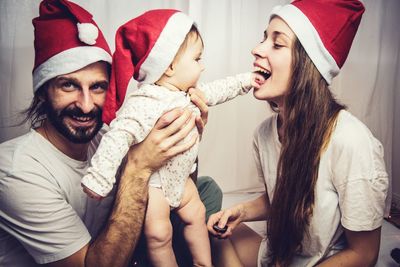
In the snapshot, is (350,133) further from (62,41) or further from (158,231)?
(62,41)

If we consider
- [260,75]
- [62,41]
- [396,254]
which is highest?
[62,41]

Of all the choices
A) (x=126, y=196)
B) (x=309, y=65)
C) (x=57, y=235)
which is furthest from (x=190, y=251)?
(x=309, y=65)

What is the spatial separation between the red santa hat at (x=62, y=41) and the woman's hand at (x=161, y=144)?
0.26 meters

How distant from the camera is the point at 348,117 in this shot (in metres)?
0.86

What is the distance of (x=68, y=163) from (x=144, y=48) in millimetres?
374

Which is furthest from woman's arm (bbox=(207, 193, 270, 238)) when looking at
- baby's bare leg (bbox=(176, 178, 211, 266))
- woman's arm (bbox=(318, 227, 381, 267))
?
woman's arm (bbox=(318, 227, 381, 267))

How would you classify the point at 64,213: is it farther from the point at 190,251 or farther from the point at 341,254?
the point at 341,254

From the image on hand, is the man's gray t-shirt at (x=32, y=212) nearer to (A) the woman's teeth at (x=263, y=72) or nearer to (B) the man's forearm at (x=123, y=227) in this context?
(B) the man's forearm at (x=123, y=227)

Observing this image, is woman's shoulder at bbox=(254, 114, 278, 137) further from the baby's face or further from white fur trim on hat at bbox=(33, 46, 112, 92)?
white fur trim on hat at bbox=(33, 46, 112, 92)

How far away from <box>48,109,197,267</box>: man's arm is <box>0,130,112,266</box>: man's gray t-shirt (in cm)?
4

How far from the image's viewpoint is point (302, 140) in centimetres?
89

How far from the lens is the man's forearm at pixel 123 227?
30.5 inches

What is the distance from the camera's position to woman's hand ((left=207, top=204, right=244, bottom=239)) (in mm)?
1009

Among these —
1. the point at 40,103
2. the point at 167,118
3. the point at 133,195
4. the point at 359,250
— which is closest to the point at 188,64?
the point at 167,118
